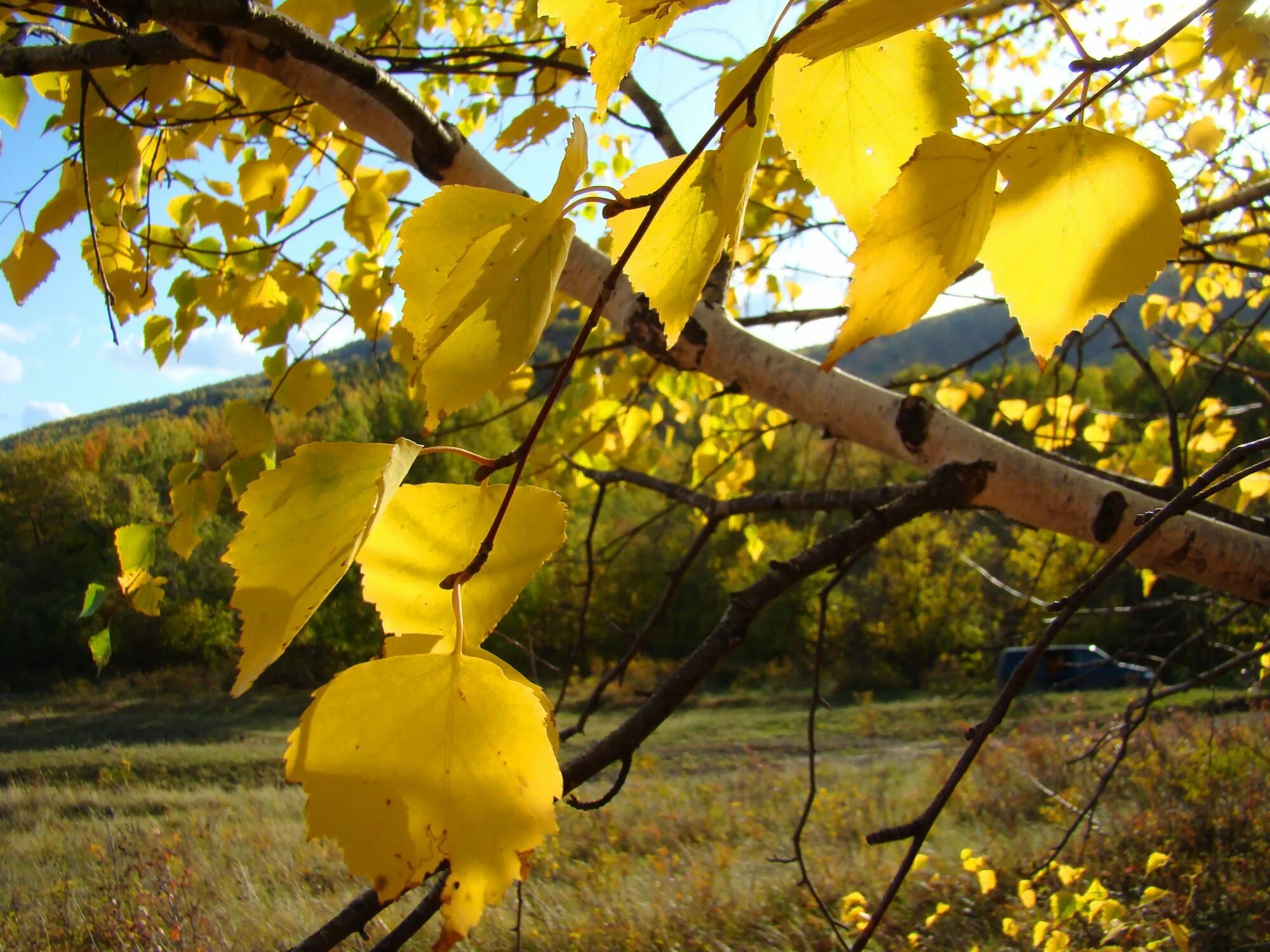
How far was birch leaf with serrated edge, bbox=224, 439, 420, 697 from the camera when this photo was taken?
7.3 inches

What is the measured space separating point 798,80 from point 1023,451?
1.78 feet

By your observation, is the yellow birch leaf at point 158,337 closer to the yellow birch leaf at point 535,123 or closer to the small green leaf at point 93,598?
the small green leaf at point 93,598

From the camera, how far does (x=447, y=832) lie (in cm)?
20

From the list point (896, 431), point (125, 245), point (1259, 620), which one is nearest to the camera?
point (896, 431)

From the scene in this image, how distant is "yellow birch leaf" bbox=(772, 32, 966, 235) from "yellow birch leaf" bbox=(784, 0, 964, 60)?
7cm

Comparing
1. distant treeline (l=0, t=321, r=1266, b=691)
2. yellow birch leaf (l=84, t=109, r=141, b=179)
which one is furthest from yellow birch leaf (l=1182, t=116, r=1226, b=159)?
yellow birch leaf (l=84, t=109, r=141, b=179)

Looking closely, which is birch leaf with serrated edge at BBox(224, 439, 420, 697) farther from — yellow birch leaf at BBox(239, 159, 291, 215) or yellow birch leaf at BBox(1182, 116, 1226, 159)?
yellow birch leaf at BBox(1182, 116, 1226, 159)

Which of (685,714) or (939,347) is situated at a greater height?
(939,347)

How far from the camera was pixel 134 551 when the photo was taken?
2.63 feet

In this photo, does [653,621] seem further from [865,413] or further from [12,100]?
[12,100]

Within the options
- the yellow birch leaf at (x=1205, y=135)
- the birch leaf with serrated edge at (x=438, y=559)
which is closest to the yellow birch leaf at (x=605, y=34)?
the birch leaf with serrated edge at (x=438, y=559)

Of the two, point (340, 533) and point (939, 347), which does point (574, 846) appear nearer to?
point (340, 533)

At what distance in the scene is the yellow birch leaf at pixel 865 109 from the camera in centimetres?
26

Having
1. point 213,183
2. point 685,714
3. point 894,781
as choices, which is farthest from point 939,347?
point 213,183
